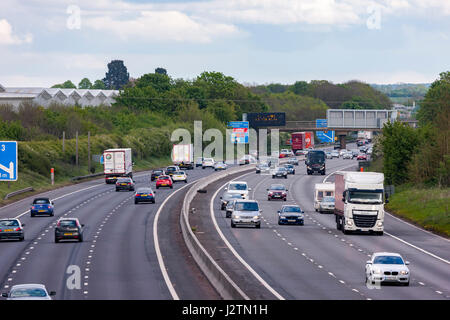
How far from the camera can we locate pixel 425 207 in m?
74.8

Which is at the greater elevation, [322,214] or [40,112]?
[40,112]

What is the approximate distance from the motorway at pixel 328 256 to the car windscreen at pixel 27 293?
885cm

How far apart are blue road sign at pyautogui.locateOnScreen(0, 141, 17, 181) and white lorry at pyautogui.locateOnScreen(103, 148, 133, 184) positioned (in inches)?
1707

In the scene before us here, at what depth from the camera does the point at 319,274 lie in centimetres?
4047

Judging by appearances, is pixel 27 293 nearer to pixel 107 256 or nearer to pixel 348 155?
pixel 107 256

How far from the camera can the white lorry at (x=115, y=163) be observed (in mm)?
106750

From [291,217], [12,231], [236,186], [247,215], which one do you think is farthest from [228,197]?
[12,231]

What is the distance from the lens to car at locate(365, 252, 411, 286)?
3672 cm

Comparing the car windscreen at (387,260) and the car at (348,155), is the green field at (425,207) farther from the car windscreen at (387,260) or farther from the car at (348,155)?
the car at (348,155)

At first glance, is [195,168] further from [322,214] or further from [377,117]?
[322,214]

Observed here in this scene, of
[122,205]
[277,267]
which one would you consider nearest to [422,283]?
[277,267]

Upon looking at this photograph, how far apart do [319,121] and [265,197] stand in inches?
3221

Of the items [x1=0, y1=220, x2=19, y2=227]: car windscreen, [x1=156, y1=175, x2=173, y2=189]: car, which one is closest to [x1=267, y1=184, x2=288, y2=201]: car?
[x1=156, y1=175, x2=173, y2=189]: car

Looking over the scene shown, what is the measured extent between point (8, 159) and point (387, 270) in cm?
3275
